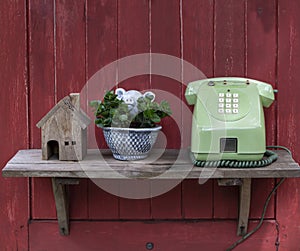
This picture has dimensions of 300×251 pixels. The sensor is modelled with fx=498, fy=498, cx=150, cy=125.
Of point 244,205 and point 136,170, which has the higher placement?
point 136,170

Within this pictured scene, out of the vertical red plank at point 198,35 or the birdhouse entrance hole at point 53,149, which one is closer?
the birdhouse entrance hole at point 53,149

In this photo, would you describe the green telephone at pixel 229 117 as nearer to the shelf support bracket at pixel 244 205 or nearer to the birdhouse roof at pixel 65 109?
the shelf support bracket at pixel 244 205

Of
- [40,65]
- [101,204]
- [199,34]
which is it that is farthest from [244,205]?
[40,65]

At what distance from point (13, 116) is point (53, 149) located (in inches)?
9.1

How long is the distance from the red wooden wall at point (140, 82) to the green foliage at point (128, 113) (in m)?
0.21

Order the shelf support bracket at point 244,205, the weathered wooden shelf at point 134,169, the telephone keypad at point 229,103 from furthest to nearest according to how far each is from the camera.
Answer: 1. the shelf support bracket at point 244,205
2. the telephone keypad at point 229,103
3. the weathered wooden shelf at point 134,169

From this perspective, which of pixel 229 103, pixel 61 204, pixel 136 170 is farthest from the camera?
pixel 61 204

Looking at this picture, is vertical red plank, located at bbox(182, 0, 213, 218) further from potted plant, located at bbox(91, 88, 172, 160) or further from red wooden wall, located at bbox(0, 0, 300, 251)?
potted plant, located at bbox(91, 88, 172, 160)

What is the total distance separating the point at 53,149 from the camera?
154 centimetres

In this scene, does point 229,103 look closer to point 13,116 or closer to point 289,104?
point 289,104

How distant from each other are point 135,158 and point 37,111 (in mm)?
412

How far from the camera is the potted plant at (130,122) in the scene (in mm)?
1442

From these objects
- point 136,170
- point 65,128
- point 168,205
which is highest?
point 65,128

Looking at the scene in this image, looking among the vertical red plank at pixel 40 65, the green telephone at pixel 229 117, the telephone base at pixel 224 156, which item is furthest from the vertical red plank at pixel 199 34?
the vertical red plank at pixel 40 65
